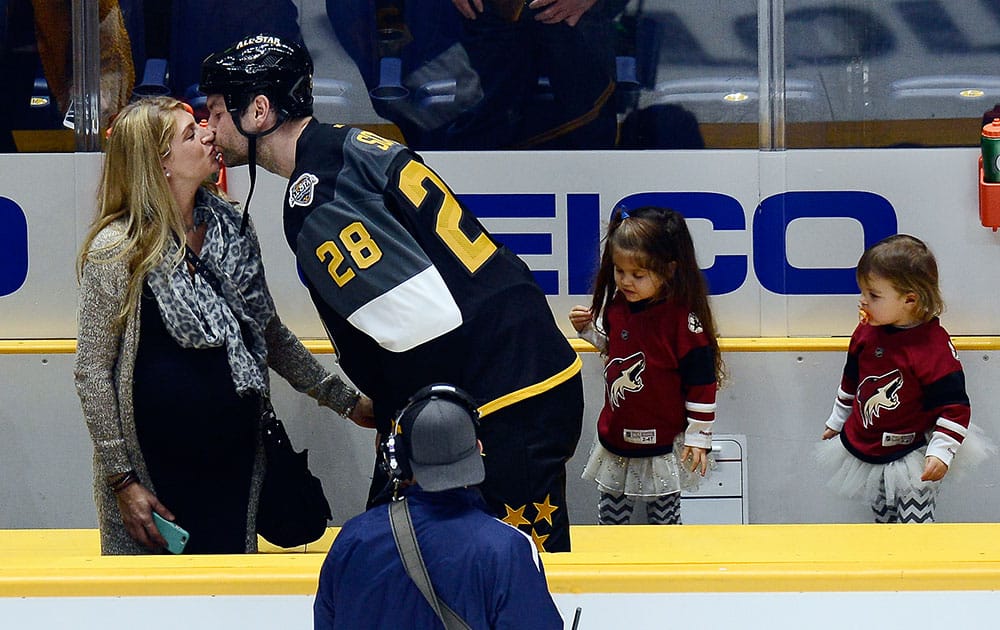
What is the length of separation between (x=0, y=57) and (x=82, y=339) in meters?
1.74

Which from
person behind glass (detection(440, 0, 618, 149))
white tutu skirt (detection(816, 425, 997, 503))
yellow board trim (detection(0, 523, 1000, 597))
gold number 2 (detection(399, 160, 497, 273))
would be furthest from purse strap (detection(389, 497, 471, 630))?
person behind glass (detection(440, 0, 618, 149))

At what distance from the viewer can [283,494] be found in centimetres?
321

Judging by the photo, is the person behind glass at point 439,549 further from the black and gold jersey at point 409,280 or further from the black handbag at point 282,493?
the black handbag at point 282,493

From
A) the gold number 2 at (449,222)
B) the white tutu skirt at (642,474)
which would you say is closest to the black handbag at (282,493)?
the gold number 2 at (449,222)

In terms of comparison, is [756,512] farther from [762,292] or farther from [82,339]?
[82,339]

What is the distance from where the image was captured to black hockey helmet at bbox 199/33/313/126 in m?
2.83

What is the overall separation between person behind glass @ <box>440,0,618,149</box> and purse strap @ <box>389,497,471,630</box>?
245 cm

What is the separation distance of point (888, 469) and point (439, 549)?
84.6 inches

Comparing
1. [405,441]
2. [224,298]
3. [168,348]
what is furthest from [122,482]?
[405,441]

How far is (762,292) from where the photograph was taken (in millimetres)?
4332

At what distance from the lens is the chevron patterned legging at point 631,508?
156 inches

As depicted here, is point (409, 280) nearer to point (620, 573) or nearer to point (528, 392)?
point (528, 392)

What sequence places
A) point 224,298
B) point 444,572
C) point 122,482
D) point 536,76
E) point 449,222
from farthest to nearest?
1. point 536,76
2. point 224,298
3. point 122,482
4. point 449,222
5. point 444,572

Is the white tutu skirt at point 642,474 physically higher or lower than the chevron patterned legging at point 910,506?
higher
